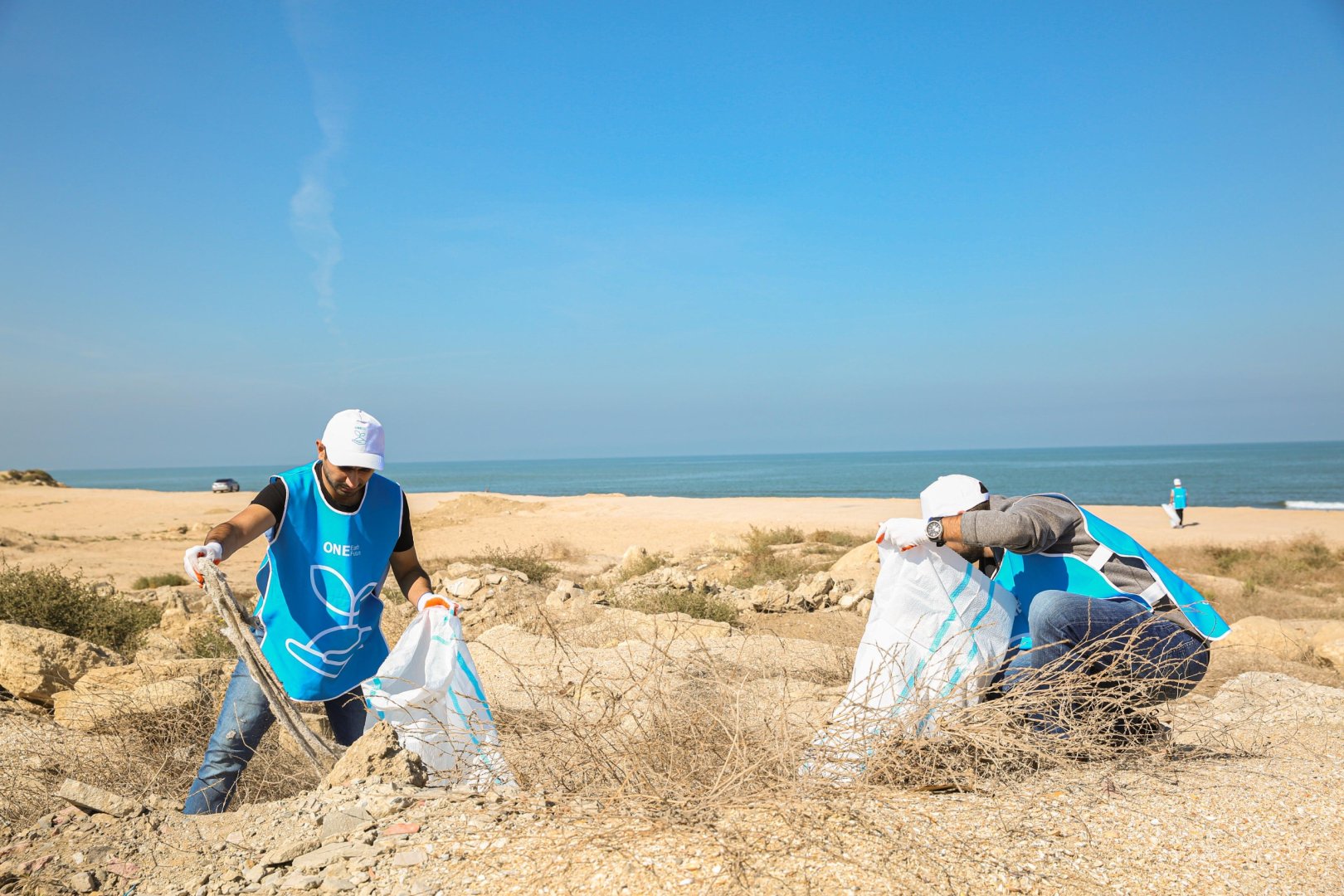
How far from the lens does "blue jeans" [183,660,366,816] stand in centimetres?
288

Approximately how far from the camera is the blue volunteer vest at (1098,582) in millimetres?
3207

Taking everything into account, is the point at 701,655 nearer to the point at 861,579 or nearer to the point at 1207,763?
the point at 1207,763

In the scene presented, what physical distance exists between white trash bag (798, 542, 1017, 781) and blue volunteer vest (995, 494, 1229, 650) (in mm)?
186

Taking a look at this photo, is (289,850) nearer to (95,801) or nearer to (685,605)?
(95,801)

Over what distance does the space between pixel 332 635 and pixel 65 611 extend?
4.95m

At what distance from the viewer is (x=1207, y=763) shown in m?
3.04

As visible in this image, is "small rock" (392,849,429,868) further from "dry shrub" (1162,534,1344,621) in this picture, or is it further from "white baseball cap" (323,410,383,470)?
"dry shrub" (1162,534,1344,621)

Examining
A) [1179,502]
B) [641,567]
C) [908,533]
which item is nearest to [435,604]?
[908,533]

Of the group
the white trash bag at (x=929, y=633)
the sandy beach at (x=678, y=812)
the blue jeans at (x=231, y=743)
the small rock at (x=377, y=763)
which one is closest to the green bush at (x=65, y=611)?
the sandy beach at (x=678, y=812)

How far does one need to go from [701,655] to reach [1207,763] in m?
3.02

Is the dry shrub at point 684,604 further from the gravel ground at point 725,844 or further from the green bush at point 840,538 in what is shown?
the green bush at point 840,538

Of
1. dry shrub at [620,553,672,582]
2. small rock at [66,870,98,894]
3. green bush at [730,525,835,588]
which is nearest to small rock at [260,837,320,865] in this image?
small rock at [66,870,98,894]

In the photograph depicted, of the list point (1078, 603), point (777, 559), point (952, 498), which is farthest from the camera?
point (777, 559)

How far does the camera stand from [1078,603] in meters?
3.07
